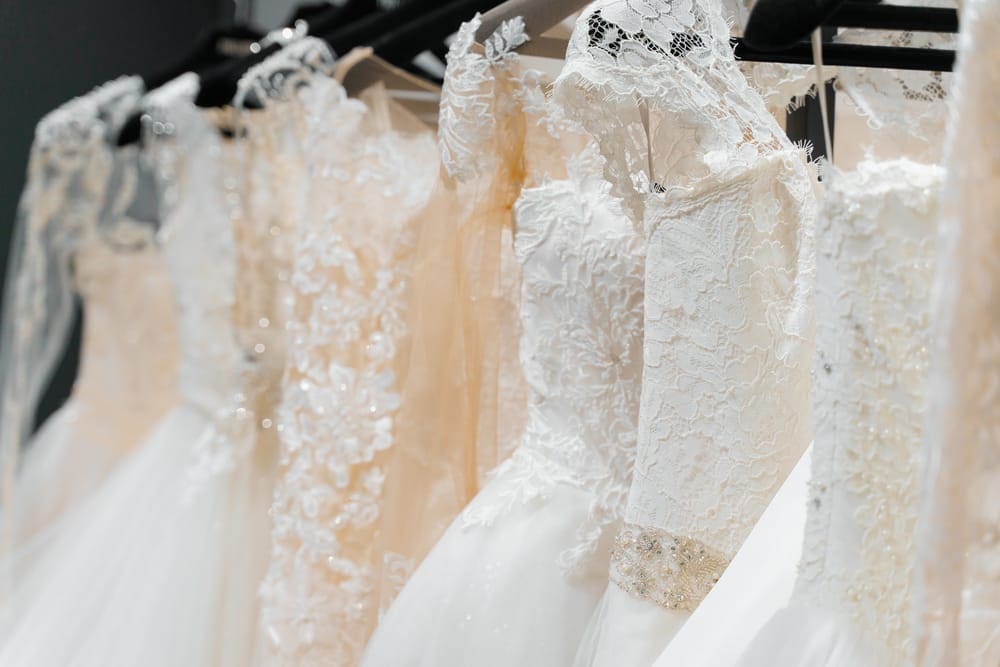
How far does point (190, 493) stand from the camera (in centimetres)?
133

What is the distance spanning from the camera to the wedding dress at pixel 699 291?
69cm

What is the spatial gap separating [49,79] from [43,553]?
86 cm

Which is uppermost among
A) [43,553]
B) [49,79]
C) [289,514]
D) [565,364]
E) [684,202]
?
[49,79]

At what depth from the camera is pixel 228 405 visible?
1326mm

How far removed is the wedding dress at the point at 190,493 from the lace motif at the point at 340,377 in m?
0.20

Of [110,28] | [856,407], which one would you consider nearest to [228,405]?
[856,407]

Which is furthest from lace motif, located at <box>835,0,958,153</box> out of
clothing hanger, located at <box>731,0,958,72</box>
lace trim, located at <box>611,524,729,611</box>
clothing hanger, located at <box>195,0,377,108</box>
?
clothing hanger, located at <box>195,0,377,108</box>

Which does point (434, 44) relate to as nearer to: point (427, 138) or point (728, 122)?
point (427, 138)

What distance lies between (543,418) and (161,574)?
0.66m

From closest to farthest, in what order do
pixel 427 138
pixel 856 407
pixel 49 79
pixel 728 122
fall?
pixel 856 407 → pixel 728 122 → pixel 427 138 → pixel 49 79

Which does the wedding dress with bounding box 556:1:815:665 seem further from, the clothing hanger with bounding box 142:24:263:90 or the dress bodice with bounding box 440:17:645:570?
the clothing hanger with bounding box 142:24:263:90

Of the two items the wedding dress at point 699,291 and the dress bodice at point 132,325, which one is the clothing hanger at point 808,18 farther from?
the dress bodice at point 132,325

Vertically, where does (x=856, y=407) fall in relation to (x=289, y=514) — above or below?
above

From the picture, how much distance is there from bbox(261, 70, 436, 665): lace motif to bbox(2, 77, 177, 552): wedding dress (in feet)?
2.30
